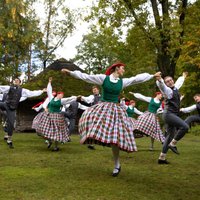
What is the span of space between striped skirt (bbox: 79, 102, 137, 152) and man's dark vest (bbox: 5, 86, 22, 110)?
13.6ft

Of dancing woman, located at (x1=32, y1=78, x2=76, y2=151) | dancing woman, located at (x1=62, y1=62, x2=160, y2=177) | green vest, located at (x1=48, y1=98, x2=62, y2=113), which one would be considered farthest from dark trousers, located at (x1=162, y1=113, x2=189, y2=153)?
green vest, located at (x1=48, y1=98, x2=62, y2=113)

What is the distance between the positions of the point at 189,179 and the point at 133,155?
325cm

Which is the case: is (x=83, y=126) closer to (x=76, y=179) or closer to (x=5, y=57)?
(x=76, y=179)

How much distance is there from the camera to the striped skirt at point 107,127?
656cm

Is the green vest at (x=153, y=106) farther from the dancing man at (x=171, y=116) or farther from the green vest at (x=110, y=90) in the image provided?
the green vest at (x=110, y=90)

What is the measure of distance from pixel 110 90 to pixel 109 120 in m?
0.58

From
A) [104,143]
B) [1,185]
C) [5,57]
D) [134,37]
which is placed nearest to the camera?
[1,185]

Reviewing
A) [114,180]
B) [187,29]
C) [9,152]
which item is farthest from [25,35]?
[114,180]

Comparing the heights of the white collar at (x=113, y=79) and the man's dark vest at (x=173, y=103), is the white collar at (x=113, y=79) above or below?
above

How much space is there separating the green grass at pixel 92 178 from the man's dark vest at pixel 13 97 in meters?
1.66

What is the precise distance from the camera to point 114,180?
6.32 meters

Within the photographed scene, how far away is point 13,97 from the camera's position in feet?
34.9

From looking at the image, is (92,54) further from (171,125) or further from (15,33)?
(171,125)

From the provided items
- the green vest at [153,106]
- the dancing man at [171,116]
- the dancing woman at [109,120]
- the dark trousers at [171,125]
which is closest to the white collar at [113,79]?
the dancing woman at [109,120]
